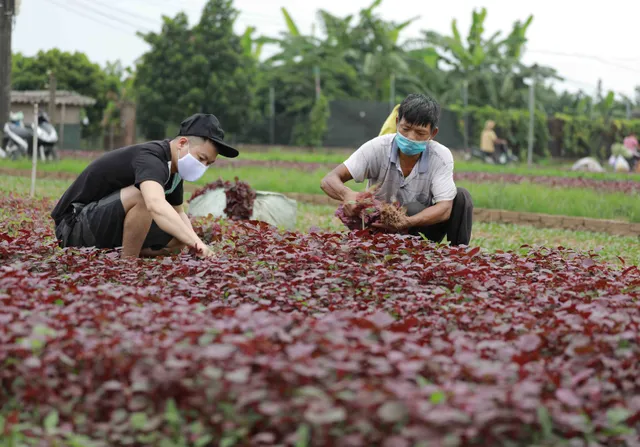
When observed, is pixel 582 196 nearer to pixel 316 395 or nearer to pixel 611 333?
pixel 611 333

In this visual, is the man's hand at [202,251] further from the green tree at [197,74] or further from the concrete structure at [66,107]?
the concrete structure at [66,107]

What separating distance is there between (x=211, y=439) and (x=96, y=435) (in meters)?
0.33

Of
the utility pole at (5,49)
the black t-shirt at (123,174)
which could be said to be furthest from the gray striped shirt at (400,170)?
the utility pole at (5,49)

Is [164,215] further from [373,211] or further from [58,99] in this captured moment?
[58,99]

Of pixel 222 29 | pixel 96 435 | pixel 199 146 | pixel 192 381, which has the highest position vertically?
pixel 222 29

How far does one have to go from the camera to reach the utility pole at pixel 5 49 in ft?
45.0

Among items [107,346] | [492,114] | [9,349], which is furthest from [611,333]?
[492,114]

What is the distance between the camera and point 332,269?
4.38 metres

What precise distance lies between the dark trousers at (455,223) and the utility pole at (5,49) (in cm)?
976

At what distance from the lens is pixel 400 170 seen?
595cm

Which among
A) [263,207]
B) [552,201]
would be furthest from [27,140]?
[552,201]

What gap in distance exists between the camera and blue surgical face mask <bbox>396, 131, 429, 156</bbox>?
5645 millimetres

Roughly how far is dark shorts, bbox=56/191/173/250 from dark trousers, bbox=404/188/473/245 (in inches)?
71.6

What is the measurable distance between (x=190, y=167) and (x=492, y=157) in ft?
76.5
